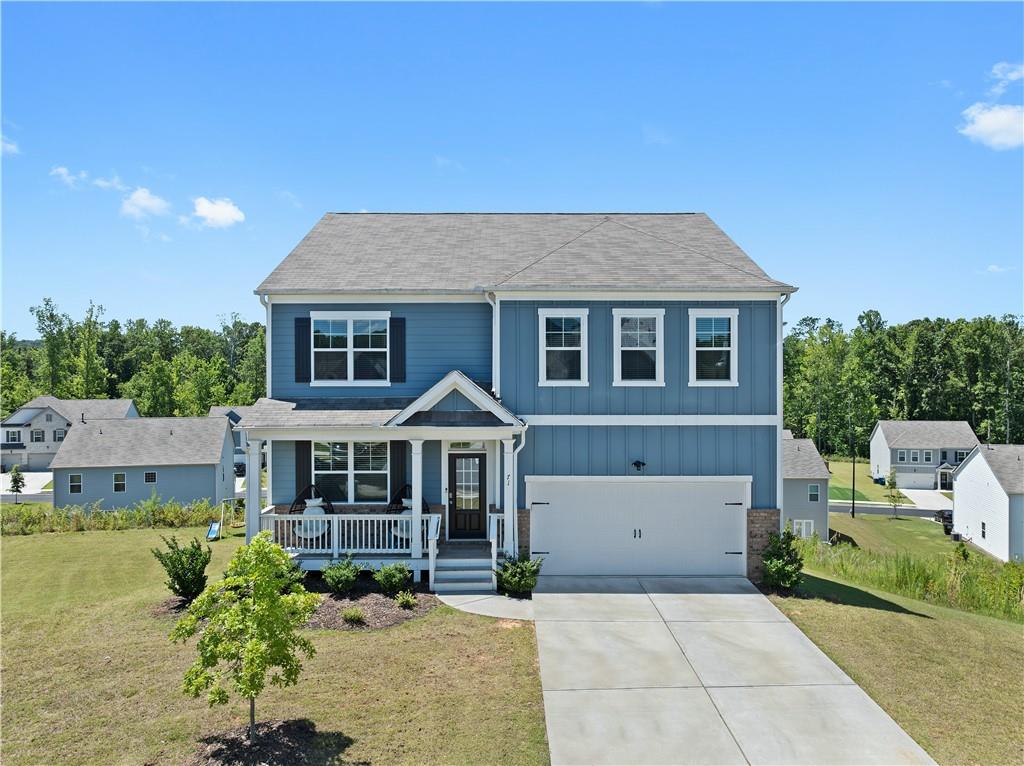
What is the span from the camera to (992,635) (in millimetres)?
11656

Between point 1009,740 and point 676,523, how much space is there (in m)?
7.30

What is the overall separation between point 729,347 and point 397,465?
8162 mm

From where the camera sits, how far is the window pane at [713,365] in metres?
14.5

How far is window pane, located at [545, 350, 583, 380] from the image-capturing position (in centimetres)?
1455

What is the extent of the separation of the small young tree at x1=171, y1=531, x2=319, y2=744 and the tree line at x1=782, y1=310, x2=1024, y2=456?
6501 centimetres

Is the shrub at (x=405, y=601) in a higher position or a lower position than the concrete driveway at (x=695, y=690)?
higher

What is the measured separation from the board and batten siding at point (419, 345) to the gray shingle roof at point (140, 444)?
1757cm

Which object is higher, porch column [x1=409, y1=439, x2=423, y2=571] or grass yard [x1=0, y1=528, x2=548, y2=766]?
porch column [x1=409, y1=439, x2=423, y2=571]

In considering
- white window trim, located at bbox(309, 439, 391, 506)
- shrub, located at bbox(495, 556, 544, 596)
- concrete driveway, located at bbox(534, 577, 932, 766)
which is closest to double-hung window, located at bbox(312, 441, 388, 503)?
white window trim, located at bbox(309, 439, 391, 506)

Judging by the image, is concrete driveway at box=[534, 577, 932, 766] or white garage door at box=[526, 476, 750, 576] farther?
white garage door at box=[526, 476, 750, 576]

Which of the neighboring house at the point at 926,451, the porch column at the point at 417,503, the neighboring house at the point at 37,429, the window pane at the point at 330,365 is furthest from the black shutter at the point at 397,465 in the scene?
the neighboring house at the point at 926,451

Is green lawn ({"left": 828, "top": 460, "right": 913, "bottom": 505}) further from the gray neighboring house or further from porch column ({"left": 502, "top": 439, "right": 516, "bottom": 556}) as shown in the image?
the gray neighboring house

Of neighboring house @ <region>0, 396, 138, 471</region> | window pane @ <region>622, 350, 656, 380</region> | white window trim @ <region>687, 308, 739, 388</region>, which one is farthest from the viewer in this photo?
neighboring house @ <region>0, 396, 138, 471</region>

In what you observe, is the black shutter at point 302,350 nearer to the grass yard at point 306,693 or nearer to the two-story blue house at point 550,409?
the two-story blue house at point 550,409
